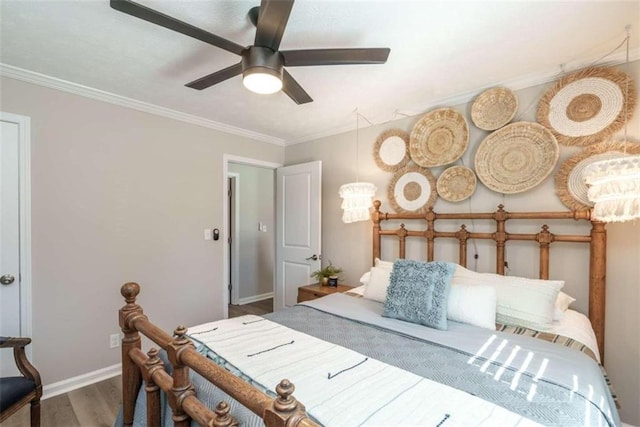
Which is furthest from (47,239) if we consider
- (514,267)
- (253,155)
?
(514,267)

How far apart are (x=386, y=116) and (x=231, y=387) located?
2.74 meters

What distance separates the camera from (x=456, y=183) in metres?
2.53

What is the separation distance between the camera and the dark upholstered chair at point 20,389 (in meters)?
1.56

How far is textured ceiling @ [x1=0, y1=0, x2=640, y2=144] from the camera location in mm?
1503

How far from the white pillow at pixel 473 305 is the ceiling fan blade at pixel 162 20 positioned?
1.85m

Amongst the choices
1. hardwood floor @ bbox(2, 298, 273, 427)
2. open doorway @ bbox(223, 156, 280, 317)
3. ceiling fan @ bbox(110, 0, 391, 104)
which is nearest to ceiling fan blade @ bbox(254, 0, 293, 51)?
ceiling fan @ bbox(110, 0, 391, 104)

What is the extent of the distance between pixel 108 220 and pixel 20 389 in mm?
1307

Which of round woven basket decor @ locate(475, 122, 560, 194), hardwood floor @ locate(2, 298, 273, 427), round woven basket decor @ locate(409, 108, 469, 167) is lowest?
hardwood floor @ locate(2, 298, 273, 427)

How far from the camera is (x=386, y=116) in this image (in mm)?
2988

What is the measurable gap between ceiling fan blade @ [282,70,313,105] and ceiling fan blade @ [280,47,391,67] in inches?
5.8

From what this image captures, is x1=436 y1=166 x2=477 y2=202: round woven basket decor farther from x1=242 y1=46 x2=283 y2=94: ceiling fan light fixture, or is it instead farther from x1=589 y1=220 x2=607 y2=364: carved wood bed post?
x1=242 y1=46 x2=283 y2=94: ceiling fan light fixture

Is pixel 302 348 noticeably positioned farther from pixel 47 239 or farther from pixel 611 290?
pixel 47 239

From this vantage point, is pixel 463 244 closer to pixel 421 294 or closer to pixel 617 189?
pixel 421 294

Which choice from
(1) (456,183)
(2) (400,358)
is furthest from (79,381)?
(1) (456,183)
